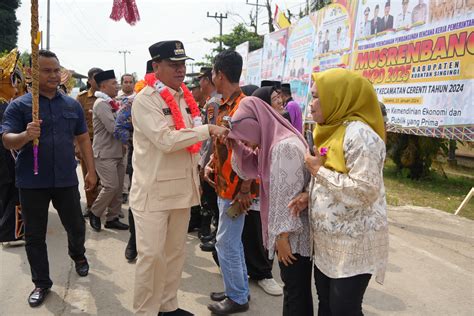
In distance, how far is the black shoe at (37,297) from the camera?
3.11 metres

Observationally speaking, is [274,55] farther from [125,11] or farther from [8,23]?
[8,23]

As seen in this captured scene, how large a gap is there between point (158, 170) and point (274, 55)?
1152 centimetres

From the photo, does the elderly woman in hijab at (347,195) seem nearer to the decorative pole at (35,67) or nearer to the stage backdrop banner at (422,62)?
the decorative pole at (35,67)

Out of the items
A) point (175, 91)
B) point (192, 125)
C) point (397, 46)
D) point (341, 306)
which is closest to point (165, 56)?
point (175, 91)

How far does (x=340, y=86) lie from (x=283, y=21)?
14.1 m

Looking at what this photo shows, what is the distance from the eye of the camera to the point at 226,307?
2.99 m

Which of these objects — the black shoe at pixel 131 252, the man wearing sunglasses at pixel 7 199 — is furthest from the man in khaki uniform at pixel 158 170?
the man wearing sunglasses at pixel 7 199

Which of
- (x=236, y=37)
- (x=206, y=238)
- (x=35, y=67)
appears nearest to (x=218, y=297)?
(x=206, y=238)

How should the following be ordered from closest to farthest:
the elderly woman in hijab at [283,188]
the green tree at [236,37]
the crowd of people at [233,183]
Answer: the crowd of people at [233,183], the elderly woman in hijab at [283,188], the green tree at [236,37]

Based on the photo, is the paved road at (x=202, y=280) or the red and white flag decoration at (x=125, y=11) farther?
the paved road at (x=202, y=280)

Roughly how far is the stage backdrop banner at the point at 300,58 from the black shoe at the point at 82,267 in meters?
7.28

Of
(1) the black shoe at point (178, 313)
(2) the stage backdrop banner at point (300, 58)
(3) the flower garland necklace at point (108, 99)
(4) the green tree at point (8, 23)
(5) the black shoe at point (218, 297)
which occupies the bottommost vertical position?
(5) the black shoe at point (218, 297)

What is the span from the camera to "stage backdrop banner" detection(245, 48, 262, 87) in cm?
1543

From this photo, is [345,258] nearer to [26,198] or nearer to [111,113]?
[26,198]
